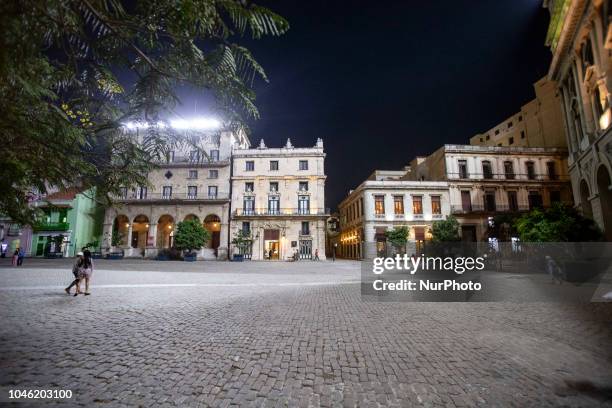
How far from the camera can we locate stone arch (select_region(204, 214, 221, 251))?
41062 millimetres

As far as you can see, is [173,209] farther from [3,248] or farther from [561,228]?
[561,228]

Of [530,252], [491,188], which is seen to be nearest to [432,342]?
[530,252]

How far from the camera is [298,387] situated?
126 inches

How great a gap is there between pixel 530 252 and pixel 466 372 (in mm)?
17893

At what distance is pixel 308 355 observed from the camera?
4.11 metres

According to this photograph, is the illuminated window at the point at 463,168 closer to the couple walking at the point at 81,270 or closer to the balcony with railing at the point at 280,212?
the balcony with railing at the point at 280,212

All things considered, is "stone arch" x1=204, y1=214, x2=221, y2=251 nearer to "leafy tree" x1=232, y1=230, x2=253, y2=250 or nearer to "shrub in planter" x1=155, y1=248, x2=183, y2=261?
"shrub in planter" x1=155, y1=248, x2=183, y2=261

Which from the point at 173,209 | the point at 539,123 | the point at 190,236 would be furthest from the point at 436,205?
the point at 173,209

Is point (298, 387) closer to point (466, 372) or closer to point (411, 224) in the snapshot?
point (466, 372)

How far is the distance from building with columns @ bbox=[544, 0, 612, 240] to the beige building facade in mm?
16299

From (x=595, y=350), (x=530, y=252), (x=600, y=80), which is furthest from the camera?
(x=530, y=252)

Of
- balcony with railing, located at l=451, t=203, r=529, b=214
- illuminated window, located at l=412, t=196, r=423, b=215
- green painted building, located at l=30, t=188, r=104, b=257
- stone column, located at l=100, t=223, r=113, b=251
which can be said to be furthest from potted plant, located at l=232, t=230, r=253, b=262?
balcony with railing, located at l=451, t=203, r=529, b=214

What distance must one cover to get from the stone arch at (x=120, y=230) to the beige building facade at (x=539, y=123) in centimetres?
5666

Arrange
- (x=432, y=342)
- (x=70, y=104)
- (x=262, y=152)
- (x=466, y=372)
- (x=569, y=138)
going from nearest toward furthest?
(x=70, y=104) < (x=466, y=372) < (x=432, y=342) < (x=569, y=138) < (x=262, y=152)
